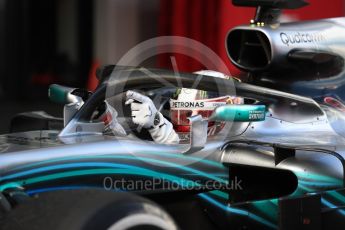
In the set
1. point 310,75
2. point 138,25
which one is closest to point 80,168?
point 310,75

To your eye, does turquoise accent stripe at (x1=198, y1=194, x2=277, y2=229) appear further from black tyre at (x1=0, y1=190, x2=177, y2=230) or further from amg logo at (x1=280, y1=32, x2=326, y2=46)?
amg logo at (x1=280, y1=32, x2=326, y2=46)

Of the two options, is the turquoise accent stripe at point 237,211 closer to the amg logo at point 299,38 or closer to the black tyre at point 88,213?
the black tyre at point 88,213

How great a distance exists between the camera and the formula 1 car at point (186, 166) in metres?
3.01

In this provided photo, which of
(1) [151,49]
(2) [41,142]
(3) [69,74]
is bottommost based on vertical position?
(3) [69,74]

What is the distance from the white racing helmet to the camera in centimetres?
389

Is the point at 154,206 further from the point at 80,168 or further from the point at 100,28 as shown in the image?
the point at 100,28

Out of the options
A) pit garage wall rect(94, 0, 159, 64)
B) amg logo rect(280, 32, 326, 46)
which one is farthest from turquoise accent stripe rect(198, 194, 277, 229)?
pit garage wall rect(94, 0, 159, 64)

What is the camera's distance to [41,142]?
3.59m

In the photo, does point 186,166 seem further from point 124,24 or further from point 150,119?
point 124,24

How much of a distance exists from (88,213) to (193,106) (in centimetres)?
121

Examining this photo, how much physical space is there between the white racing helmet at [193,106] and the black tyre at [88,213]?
0.99 metres

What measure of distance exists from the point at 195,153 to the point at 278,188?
1.77ft

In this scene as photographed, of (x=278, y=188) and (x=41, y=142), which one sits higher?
(x=41, y=142)

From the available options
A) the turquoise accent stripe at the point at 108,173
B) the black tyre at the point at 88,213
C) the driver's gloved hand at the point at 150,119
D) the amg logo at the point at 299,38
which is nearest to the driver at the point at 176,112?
the driver's gloved hand at the point at 150,119
